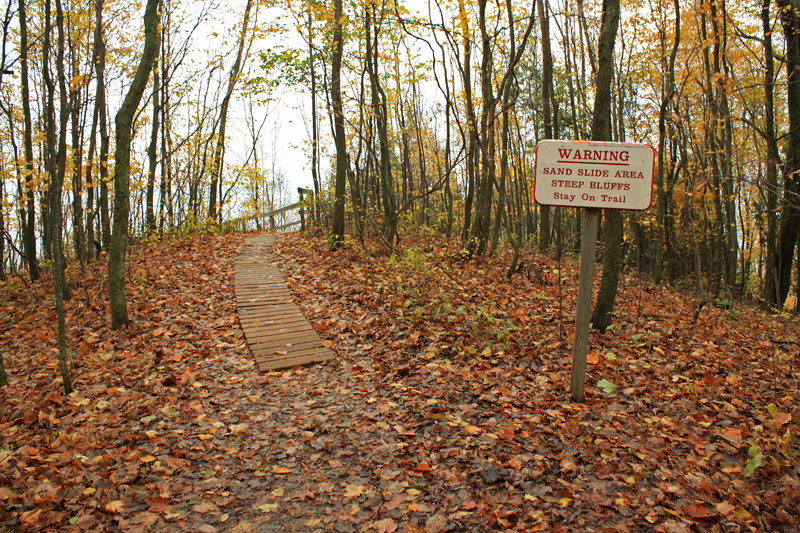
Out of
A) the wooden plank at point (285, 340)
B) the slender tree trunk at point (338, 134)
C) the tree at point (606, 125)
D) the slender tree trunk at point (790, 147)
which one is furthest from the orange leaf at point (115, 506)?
the slender tree trunk at point (790, 147)

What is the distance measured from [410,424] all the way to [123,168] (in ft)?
19.4

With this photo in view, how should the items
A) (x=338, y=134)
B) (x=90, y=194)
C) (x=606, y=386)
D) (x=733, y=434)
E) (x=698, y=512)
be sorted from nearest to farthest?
1. (x=698, y=512)
2. (x=733, y=434)
3. (x=606, y=386)
4. (x=338, y=134)
5. (x=90, y=194)

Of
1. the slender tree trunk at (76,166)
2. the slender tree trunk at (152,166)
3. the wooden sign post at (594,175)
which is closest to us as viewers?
the wooden sign post at (594,175)

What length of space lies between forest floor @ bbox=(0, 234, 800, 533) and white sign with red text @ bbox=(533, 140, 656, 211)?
1.90m

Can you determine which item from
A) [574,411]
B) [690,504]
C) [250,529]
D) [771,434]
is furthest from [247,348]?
[771,434]

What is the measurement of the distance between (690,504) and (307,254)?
9973 millimetres

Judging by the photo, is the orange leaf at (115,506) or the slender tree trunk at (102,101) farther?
the slender tree trunk at (102,101)

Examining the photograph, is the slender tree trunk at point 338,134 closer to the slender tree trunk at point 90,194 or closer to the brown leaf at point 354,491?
the slender tree trunk at point 90,194

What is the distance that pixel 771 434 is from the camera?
11.4 ft

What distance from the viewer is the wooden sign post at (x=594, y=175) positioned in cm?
357

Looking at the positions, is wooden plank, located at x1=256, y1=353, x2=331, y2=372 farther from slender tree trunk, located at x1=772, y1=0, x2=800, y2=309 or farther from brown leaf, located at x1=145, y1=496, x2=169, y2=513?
slender tree trunk, located at x1=772, y1=0, x2=800, y2=309

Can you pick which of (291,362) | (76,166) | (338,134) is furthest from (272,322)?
(76,166)

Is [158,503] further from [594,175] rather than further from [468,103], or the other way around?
[468,103]

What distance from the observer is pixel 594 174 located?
3650 millimetres
